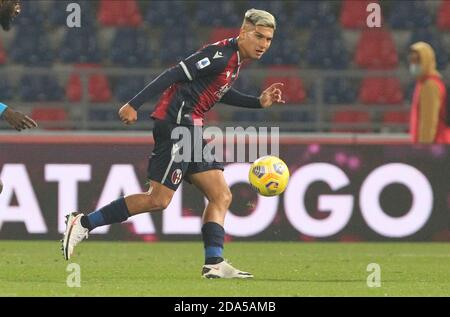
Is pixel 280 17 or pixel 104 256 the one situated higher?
pixel 280 17

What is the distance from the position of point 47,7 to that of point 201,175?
33.3 ft

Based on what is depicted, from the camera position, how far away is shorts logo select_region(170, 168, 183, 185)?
9133 millimetres

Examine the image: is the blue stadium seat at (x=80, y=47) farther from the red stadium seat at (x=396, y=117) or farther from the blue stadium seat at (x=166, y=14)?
the red stadium seat at (x=396, y=117)

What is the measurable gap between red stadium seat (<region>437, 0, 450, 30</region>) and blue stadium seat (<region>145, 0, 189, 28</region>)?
3629 mm

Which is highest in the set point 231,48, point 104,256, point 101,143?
point 231,48

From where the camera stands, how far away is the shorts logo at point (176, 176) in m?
9.13

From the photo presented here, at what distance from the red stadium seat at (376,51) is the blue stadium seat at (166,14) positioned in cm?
251

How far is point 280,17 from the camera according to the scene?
18.5 metres

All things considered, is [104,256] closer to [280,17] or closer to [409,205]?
[409,205]

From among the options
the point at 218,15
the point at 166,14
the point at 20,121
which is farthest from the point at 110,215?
the point at 218,15

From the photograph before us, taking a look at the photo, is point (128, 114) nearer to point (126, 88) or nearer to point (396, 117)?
point (396, 117)

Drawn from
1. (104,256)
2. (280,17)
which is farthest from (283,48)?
(104,256)

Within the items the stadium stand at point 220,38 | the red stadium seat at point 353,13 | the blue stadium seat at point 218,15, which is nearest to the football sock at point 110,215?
the stadium stand at point 220,38
